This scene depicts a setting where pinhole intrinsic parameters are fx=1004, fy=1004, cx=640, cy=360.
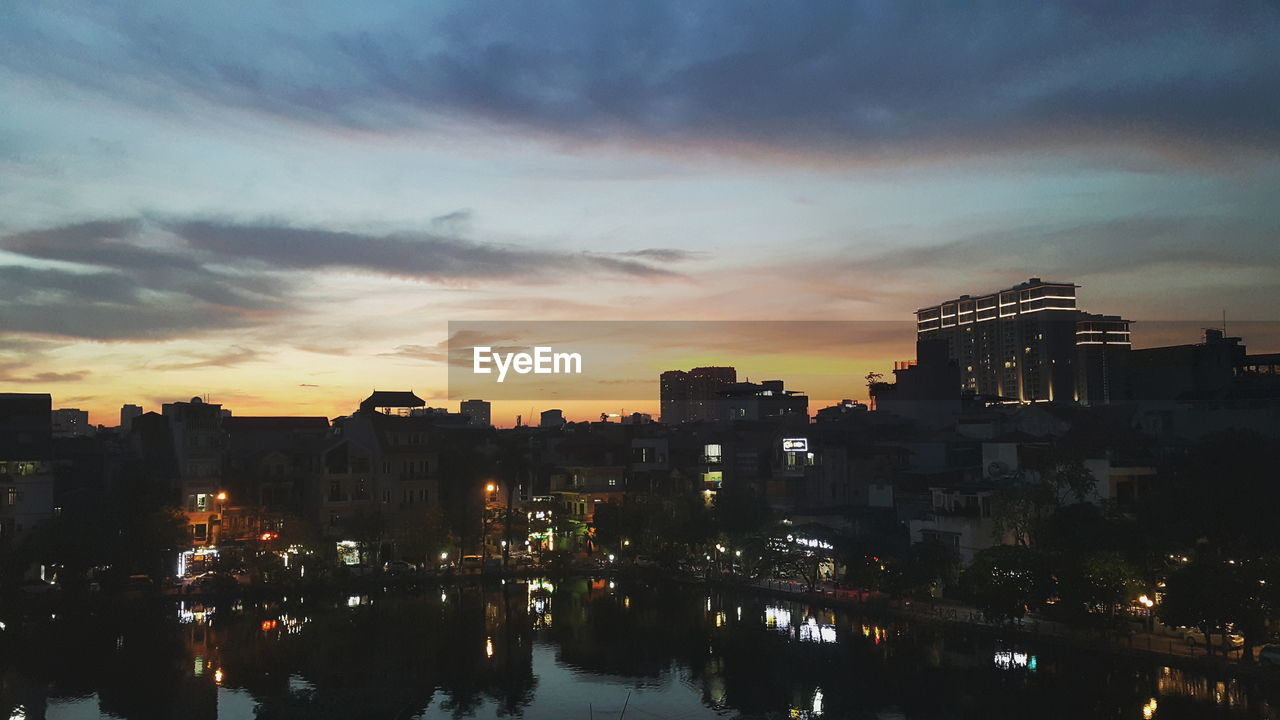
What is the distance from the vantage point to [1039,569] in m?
34.8

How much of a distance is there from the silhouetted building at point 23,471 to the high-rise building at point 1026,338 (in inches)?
4089

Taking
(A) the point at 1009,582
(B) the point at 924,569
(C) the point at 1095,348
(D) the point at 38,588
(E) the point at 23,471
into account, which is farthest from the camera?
(C) the point at 1095,348

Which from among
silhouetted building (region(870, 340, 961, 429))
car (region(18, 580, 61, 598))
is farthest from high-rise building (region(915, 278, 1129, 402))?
car (region(18, 580, 61, 598))

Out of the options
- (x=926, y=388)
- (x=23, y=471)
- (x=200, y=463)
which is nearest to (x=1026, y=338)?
(x=926, y=388)

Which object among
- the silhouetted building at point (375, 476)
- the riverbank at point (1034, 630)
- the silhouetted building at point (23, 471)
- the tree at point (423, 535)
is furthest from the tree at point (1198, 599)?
the silhouetted building at point (23, 471)

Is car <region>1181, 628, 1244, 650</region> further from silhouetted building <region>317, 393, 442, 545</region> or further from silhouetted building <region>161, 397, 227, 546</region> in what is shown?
silhouetted building <region>161, 397, 227, 546</region>

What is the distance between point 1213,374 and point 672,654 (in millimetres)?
54053

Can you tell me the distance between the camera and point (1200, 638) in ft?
108

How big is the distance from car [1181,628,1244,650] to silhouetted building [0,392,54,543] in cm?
4787

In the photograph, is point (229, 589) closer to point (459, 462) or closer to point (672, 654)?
point (459, 462)

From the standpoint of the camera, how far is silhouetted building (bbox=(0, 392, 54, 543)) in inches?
1849

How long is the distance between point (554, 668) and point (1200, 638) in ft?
70.4

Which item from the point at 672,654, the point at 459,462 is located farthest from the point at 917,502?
the point at 459,462

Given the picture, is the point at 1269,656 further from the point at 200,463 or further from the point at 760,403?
the point at 760,403
